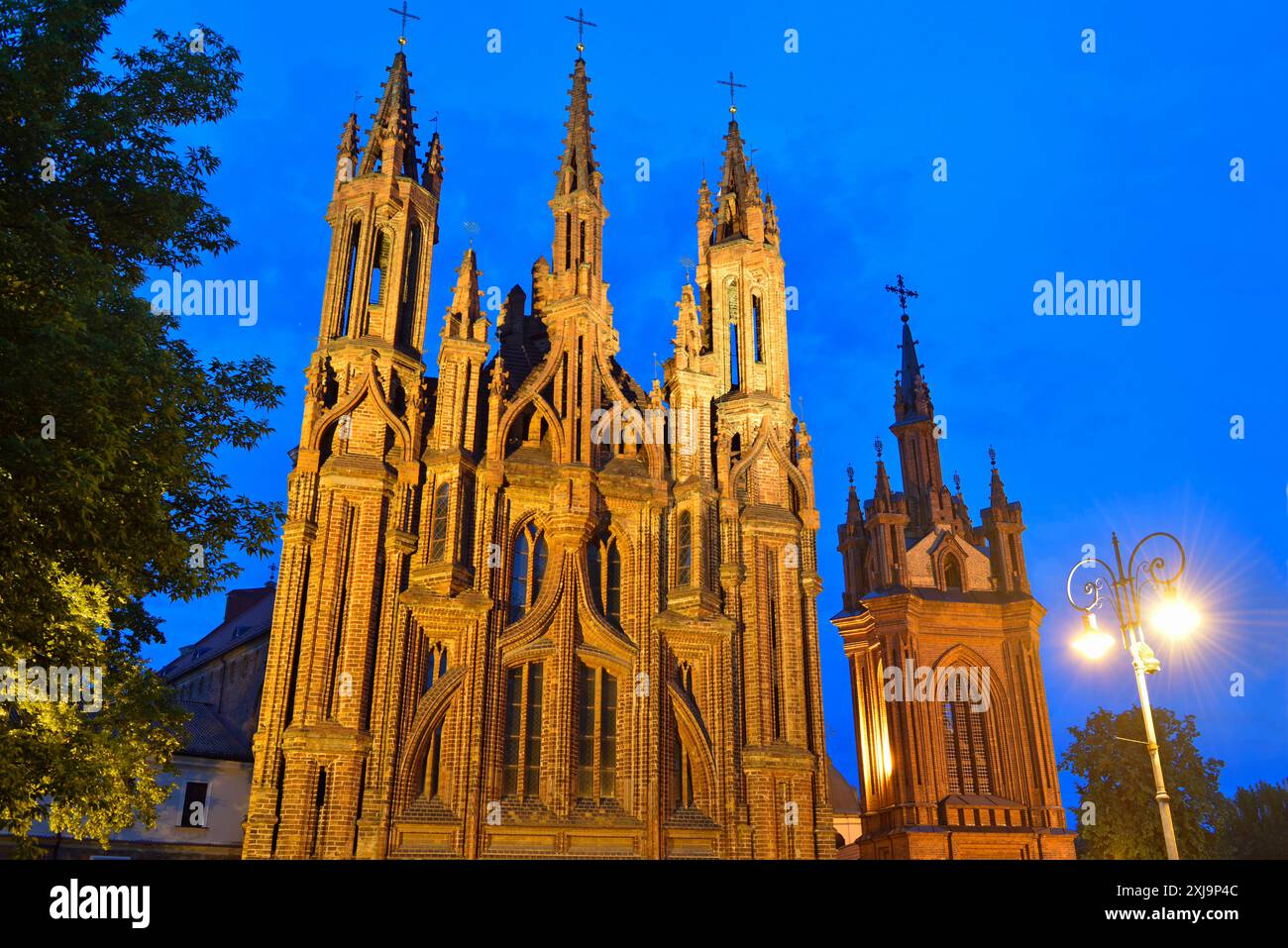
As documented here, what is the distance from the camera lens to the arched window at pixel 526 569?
29969mm

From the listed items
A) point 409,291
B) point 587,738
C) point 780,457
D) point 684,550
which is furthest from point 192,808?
point 780,457

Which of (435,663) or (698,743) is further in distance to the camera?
(698,743)

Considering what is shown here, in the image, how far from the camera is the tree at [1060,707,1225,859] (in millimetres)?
45625

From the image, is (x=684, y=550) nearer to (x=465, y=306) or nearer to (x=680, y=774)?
(x=680, y=774)

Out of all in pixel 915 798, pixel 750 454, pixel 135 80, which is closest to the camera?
pixel 135 80

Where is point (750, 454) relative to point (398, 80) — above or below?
below

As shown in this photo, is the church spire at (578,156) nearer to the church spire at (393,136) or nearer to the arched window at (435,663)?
the church spire at (393,136)

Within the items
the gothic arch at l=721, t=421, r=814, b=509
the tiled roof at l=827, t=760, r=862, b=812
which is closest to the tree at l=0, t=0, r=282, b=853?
the gothic arch at l=721, t=421, r=814, b=509

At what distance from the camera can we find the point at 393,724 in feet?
88.6

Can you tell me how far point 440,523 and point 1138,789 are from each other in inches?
1393

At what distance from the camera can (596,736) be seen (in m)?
29.0

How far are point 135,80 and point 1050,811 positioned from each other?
133 feet
